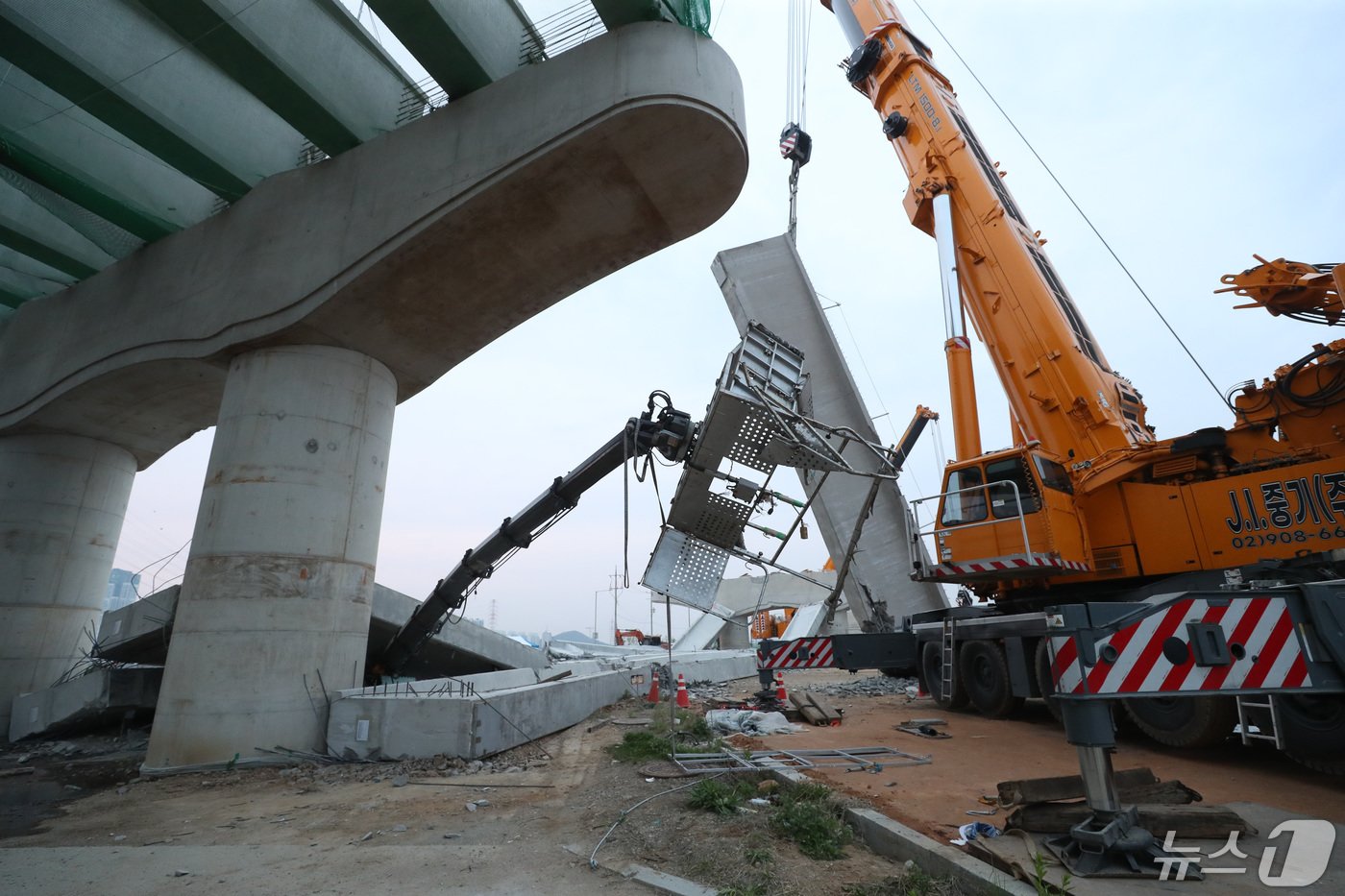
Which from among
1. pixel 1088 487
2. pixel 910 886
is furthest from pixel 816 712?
pixel 910 886

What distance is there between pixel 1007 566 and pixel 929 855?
16.5 ft

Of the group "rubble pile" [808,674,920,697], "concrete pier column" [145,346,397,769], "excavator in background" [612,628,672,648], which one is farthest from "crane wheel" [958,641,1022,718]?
"excavator in background" [612,628,672,648]

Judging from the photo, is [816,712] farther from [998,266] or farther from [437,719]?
[998,266]

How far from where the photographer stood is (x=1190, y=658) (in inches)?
120

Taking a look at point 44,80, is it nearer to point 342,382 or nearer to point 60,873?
point 342,382

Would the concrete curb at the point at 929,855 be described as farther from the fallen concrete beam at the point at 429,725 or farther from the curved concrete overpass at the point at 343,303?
the curved concrete overpass at the point at 343,303

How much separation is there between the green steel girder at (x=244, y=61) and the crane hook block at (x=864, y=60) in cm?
899

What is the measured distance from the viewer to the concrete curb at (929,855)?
2.83 m

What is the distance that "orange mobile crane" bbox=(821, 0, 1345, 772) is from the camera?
18.9ft

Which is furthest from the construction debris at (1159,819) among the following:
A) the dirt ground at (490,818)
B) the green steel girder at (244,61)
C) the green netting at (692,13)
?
the green steel girder at (244,61)

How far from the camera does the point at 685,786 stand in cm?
507

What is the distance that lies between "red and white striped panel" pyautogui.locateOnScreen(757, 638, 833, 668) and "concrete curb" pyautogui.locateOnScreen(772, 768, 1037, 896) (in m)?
5.17

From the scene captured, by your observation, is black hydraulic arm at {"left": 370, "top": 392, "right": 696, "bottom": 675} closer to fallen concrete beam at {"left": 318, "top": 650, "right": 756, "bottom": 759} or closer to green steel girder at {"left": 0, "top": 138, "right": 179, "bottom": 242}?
fallen concrete beam at {"left": 318, "top": 650, "right": 756, "bottom": 759}

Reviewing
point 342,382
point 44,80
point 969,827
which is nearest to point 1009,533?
point 969,827
